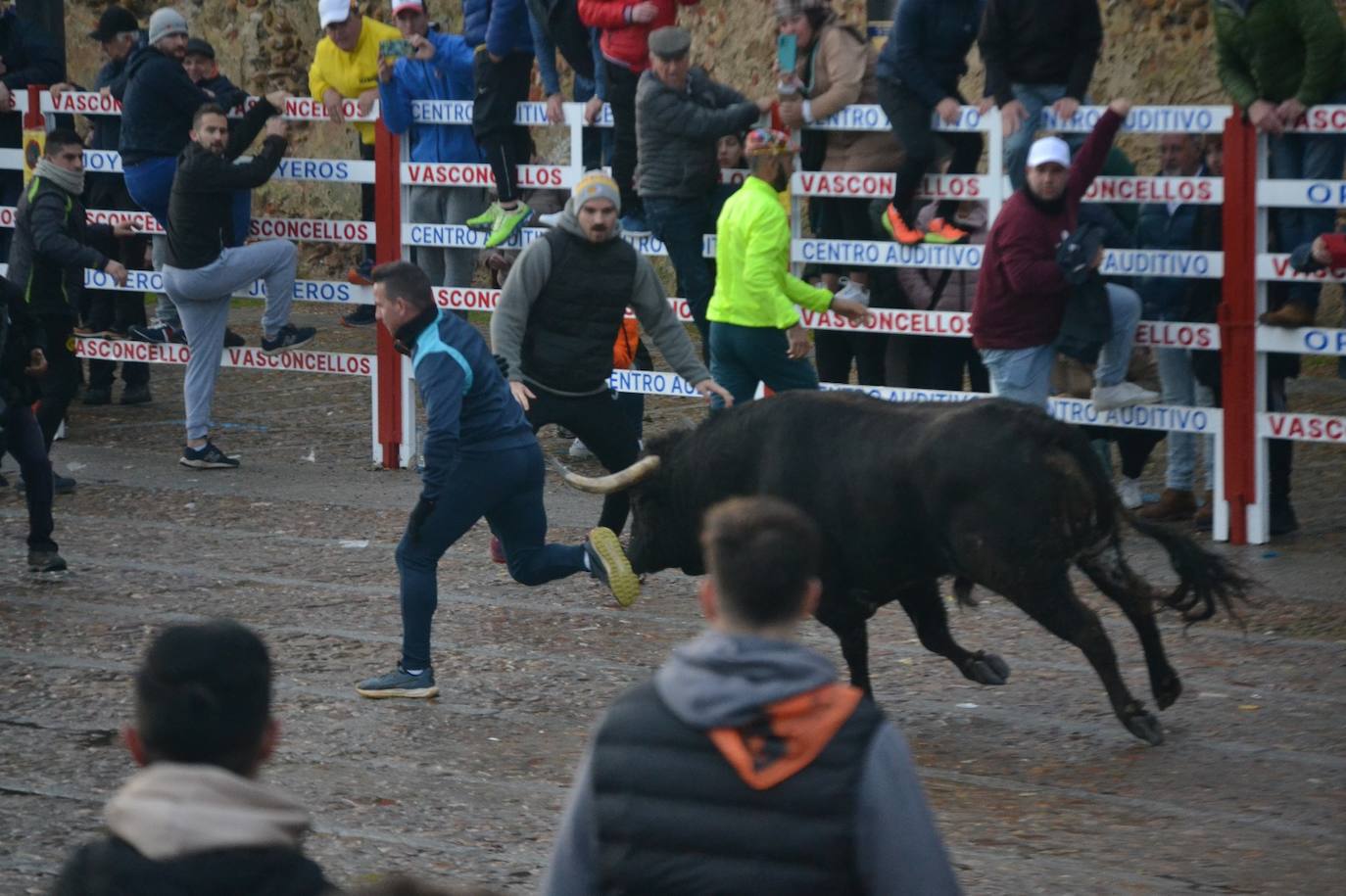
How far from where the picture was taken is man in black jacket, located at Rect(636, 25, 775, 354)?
11570 mm

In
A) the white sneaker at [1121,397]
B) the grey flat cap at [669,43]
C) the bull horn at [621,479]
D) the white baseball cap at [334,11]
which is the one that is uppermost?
the white baseball cap at [334,11]

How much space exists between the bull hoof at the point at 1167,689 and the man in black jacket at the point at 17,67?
1035 cm

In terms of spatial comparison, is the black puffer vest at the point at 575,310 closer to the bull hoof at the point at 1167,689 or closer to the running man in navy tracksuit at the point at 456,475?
the running man in navy tracksuit at the point at 456,475

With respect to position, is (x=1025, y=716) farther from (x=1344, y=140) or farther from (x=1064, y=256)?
(x=1344, y=140)

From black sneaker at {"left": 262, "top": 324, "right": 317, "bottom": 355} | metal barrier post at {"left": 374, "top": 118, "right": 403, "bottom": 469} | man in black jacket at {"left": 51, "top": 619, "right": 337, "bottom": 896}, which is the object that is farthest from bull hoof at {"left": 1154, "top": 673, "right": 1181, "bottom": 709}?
black sneaker at {"left": 262, "top": 324, "right": 317, "bottom": 355}

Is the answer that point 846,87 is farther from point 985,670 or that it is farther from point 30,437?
point 30,437

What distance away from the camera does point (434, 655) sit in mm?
9055

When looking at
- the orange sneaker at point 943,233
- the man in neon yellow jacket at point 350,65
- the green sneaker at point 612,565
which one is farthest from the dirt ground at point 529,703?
the man in neon yellow jacket at point 350,65

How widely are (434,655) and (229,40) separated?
14407 millimetres

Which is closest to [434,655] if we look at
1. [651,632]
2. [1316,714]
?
[651,632]

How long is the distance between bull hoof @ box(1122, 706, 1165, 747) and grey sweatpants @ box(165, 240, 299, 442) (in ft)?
24.6

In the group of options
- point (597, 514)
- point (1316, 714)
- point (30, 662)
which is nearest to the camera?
point (1316, 714)

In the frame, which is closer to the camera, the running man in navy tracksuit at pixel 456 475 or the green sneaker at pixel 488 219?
the running man in navy tracksuit at pixel 456 475

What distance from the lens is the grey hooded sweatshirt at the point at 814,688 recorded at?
10.8ft
